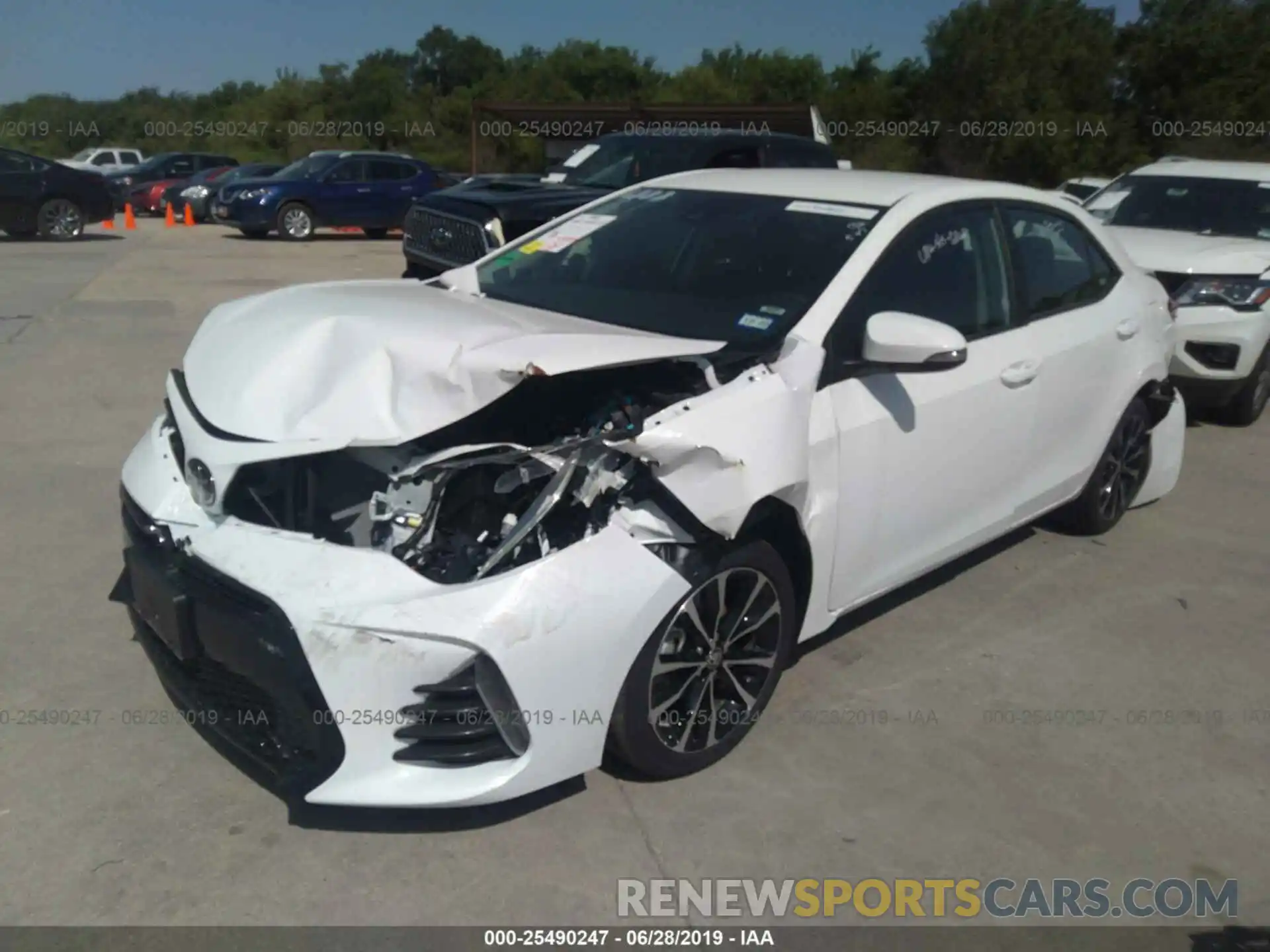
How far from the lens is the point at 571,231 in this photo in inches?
184

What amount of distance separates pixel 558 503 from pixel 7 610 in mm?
A: 2438

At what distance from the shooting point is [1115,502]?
215 inches

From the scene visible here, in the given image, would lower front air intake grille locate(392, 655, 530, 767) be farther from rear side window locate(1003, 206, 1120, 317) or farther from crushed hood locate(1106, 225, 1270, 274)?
crushed hood locate(1106, 225, 1270, 274)

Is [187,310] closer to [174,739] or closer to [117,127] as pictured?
[174,739]

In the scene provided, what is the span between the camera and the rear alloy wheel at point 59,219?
1750 centimetres

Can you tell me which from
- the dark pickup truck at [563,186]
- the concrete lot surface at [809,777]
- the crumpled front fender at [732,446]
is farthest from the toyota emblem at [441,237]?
the crumpled front fender at [732,446]

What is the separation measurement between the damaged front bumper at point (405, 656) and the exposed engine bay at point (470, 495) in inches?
3.9

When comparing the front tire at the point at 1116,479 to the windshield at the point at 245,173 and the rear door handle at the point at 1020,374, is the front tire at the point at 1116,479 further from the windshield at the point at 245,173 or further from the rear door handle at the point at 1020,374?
the windshield at the point at 245,173

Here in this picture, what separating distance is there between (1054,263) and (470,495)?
9.21 ft

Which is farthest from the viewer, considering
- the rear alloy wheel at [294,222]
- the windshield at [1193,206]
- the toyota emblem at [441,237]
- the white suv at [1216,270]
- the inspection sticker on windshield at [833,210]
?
the rear alloy wheel at [294,222]

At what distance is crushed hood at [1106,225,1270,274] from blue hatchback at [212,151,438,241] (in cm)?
1515

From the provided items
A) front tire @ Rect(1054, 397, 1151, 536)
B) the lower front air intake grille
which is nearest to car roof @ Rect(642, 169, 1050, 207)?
front tire @ Rect(1054, 397, 1151, 536)

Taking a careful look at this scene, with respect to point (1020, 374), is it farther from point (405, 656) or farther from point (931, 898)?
point (405, 656)

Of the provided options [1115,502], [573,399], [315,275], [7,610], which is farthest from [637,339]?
[315,275]
